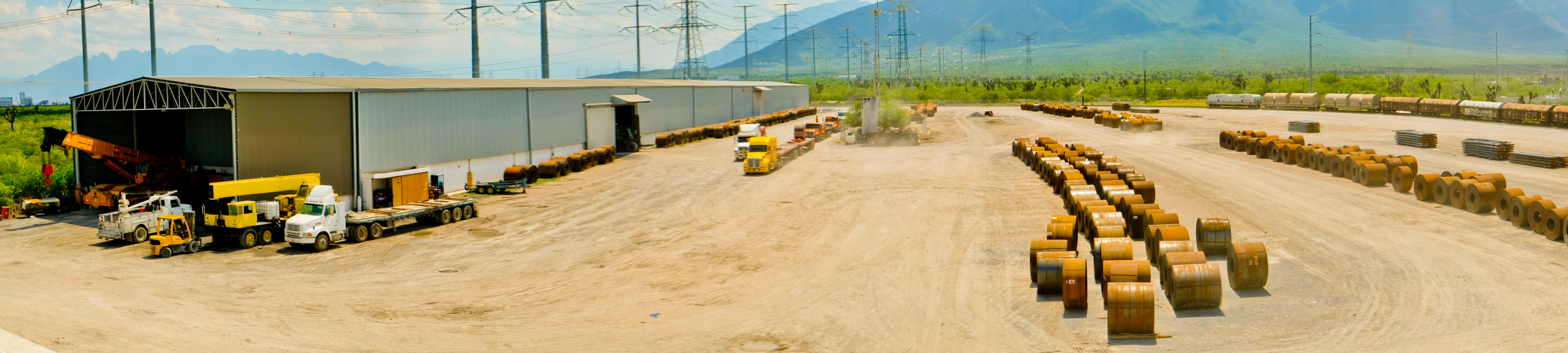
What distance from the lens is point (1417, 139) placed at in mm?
53406

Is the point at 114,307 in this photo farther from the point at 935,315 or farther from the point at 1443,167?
the point at 1443,167

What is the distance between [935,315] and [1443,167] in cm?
3593

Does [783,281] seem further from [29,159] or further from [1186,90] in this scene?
[1186,90]

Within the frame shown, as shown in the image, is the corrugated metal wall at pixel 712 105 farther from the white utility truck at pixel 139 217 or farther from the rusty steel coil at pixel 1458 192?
→ the rusty steel coil at pixel 1458 192

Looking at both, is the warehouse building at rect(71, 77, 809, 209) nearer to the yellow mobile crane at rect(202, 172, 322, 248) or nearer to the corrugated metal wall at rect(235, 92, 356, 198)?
the corrugated metal wall at rect(235, 92, 356, 198)

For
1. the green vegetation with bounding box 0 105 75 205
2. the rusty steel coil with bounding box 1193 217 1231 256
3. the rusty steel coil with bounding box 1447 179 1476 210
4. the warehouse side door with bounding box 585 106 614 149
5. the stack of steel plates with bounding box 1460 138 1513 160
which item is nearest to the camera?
the rusty steel coil with bounding box 1193 217 1231 256

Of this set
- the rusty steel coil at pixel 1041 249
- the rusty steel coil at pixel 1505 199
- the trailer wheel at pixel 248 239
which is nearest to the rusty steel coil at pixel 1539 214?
the rusty steel coil at pixel 1505 199

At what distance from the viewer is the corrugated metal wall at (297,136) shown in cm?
3100

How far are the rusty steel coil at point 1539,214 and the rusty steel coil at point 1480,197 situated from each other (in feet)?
7.57

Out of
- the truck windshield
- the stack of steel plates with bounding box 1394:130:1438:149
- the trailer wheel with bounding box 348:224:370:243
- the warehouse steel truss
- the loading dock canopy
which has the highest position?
the loading dock canopy

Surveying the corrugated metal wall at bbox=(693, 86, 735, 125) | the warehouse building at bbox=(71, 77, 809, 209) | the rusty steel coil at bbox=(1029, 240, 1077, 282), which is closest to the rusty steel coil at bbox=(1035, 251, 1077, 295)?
the rusty steel coil at bbox=(1029, 240, 1077, 282)

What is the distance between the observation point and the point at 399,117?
118ft

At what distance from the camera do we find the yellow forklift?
2634 cm

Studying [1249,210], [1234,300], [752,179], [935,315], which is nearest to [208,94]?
[752,179]
